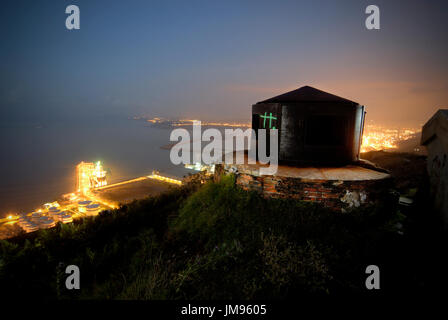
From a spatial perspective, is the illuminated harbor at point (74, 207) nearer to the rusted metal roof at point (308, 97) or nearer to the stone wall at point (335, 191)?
the stone wall at point (335, 191)

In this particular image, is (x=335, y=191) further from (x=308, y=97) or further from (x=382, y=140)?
(x=382, y=140)

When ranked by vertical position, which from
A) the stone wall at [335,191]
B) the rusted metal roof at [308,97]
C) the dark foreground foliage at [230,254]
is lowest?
the dark foreground foliage at [230,254]

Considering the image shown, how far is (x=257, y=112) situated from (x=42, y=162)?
6581 centimetres

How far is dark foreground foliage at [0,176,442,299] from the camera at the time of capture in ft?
10.2

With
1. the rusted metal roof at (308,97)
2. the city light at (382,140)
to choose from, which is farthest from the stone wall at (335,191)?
the city light at (382,140)

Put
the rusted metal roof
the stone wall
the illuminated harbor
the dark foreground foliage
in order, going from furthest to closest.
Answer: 1. the illuminated harbor
2. the rusted metal roof
3. the stone wall
4. the dark foreground foliage

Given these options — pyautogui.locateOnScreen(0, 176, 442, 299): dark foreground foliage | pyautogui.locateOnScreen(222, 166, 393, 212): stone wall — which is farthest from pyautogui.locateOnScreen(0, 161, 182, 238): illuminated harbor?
pyautogui.locateOnScreen(222, 166, 393, 212): stone wall

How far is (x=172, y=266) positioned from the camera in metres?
3.76

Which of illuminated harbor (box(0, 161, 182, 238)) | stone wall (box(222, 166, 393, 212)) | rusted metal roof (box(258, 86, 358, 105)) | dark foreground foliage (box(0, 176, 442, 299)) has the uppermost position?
rusted metal roof (box(258, 86, 358, 105))

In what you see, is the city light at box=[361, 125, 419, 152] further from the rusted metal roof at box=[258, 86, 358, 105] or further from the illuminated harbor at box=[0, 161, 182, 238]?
the illuminated harbor at box=[0, 161, 182, 238]

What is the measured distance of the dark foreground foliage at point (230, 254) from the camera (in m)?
3.11
